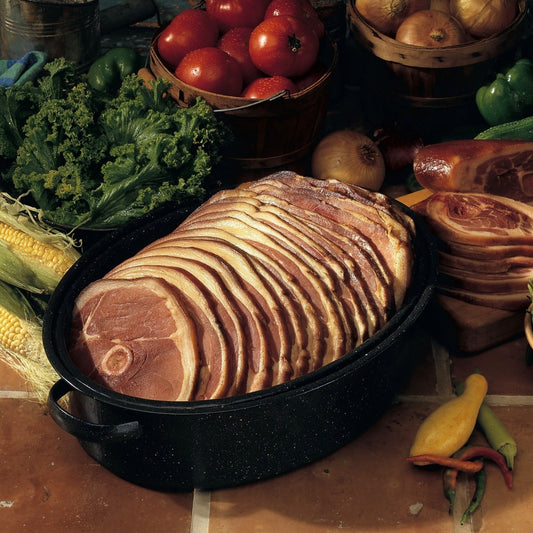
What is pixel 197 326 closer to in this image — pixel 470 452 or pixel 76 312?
pixel 76 312

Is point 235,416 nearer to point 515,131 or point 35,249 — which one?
point 35,249

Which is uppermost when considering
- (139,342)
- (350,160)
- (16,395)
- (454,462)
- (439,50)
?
(439,50)

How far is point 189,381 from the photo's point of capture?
2670mm

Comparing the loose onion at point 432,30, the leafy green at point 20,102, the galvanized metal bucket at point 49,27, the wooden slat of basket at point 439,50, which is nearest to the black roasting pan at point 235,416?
the leafy green at point 20,102

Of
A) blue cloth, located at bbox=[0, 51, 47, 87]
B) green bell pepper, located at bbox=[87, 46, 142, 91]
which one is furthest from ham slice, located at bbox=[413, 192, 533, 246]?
blue cloth, located at bbox=[0, 51, 47, 87]

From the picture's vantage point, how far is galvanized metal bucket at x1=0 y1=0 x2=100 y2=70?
193 inches

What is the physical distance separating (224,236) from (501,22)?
2.39 meters

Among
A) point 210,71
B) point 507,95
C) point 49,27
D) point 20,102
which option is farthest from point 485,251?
point 49,27

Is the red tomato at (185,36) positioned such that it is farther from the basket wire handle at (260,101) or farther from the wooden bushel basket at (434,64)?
the wooden bushel basket at (434,64)

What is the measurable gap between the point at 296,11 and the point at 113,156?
4.40 ft

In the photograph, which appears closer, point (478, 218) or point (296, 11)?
point (478, 218)

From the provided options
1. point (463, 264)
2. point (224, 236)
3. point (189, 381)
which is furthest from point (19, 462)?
point (463, 264)

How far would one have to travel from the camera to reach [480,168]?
3.78m

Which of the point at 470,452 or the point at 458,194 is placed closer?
the point at 470,452
